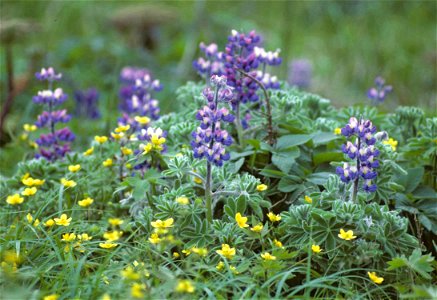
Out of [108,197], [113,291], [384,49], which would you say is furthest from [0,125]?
[384,49]

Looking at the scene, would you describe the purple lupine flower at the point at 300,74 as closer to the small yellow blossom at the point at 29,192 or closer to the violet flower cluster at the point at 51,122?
the violet flower cluster at the point at 51,122

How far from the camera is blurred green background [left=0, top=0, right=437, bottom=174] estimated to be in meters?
5.07

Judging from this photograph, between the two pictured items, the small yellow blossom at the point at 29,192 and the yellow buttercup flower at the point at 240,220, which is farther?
the small yellow blossom at the point at 29,192

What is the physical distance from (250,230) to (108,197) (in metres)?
0.79

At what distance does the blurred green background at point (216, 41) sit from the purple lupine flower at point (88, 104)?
0.08m

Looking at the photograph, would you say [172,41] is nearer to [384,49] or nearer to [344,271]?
[384,49]

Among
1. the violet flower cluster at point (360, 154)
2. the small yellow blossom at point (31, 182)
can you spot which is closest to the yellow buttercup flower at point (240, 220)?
the violet flower cluster at point (360, 154)

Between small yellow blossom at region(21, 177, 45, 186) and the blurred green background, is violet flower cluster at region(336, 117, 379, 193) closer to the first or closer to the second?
small yellow blossom at region(21, 177, 45, 186)

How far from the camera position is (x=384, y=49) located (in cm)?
606

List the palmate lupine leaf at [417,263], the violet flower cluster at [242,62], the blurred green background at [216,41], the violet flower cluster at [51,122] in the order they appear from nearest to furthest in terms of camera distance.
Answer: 1. the palmate lupine leaf at [417,263]
2. the violet flower cluster at [242,62]
3. the violet flower cluster at [51,122]
4. the blurred green background at [216,41]

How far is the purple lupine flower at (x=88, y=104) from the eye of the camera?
4.14m

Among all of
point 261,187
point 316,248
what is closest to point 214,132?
point 261,187

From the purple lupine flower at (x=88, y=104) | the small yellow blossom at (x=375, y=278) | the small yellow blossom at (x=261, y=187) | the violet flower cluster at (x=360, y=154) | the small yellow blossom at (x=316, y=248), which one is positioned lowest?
the purple lupine flower at (x=88, y=104)

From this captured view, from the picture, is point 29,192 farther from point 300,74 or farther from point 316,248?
point 300,74
